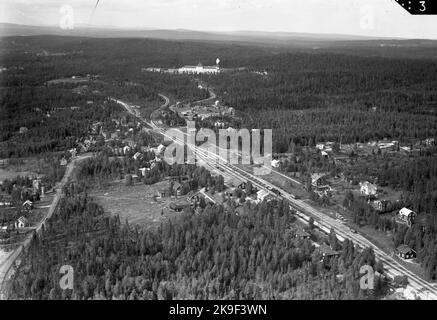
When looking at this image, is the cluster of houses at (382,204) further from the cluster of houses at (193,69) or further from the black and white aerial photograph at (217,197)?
the cluster of houses at (193,69)

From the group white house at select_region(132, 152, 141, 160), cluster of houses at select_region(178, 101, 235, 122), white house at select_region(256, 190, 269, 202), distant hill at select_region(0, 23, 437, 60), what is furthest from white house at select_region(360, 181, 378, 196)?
distant hill at select_region(0, 23, 437, 60)

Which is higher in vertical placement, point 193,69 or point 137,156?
point 193,69

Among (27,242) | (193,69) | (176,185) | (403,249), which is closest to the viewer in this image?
(403,249)

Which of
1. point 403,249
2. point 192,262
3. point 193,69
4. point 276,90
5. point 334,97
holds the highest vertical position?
point 193,69

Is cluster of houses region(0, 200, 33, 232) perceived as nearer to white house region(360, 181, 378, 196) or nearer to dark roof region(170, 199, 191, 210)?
dark roof region(170, 199, 191, 210)

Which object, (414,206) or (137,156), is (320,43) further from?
(414,206)

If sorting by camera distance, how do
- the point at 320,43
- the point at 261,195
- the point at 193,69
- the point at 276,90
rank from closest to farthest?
the point at 261,195 → the point at 276,90 → the point at 193,69 → the point at 320,43

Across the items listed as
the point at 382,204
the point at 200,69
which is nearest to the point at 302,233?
the point at 382,204
